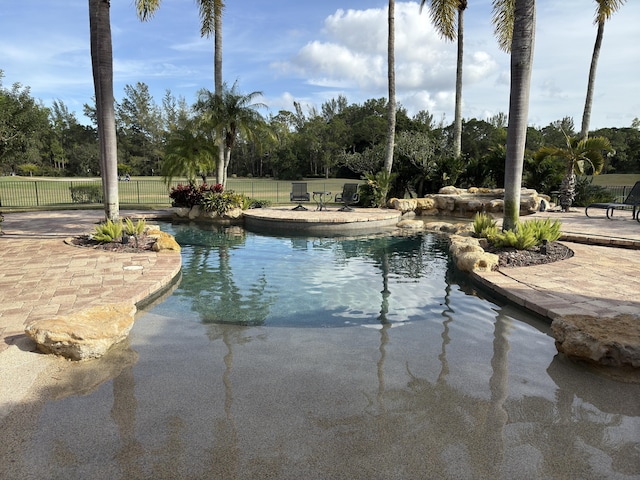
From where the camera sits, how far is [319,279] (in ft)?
23.0

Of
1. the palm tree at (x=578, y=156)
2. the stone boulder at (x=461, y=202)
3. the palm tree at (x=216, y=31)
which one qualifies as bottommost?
the stone boulder at (x=461, y=202)

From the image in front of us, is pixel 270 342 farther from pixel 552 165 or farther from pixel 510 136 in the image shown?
pixel 552 165

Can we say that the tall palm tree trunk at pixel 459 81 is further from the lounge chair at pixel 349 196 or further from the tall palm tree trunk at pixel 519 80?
the tall palm tree trunk at pixel 519 80

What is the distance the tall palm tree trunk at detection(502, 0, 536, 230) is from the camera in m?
7.39

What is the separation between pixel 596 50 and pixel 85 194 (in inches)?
858

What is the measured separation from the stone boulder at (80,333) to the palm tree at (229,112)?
1139 centimetres

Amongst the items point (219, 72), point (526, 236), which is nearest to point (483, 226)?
point (526, 236)

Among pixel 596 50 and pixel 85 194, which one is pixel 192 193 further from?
pixel 596 50

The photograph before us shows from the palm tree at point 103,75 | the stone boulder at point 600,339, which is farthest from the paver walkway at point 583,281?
the palm tree at point 103,75

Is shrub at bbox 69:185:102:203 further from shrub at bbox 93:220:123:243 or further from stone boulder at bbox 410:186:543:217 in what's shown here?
stone boulder at bbox 410:186:543:217

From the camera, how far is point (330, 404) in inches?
123

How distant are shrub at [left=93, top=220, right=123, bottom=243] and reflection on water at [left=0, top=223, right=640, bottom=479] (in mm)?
3803

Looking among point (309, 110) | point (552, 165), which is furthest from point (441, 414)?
point (309, 110)

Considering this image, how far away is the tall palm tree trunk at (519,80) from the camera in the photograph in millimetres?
7395
